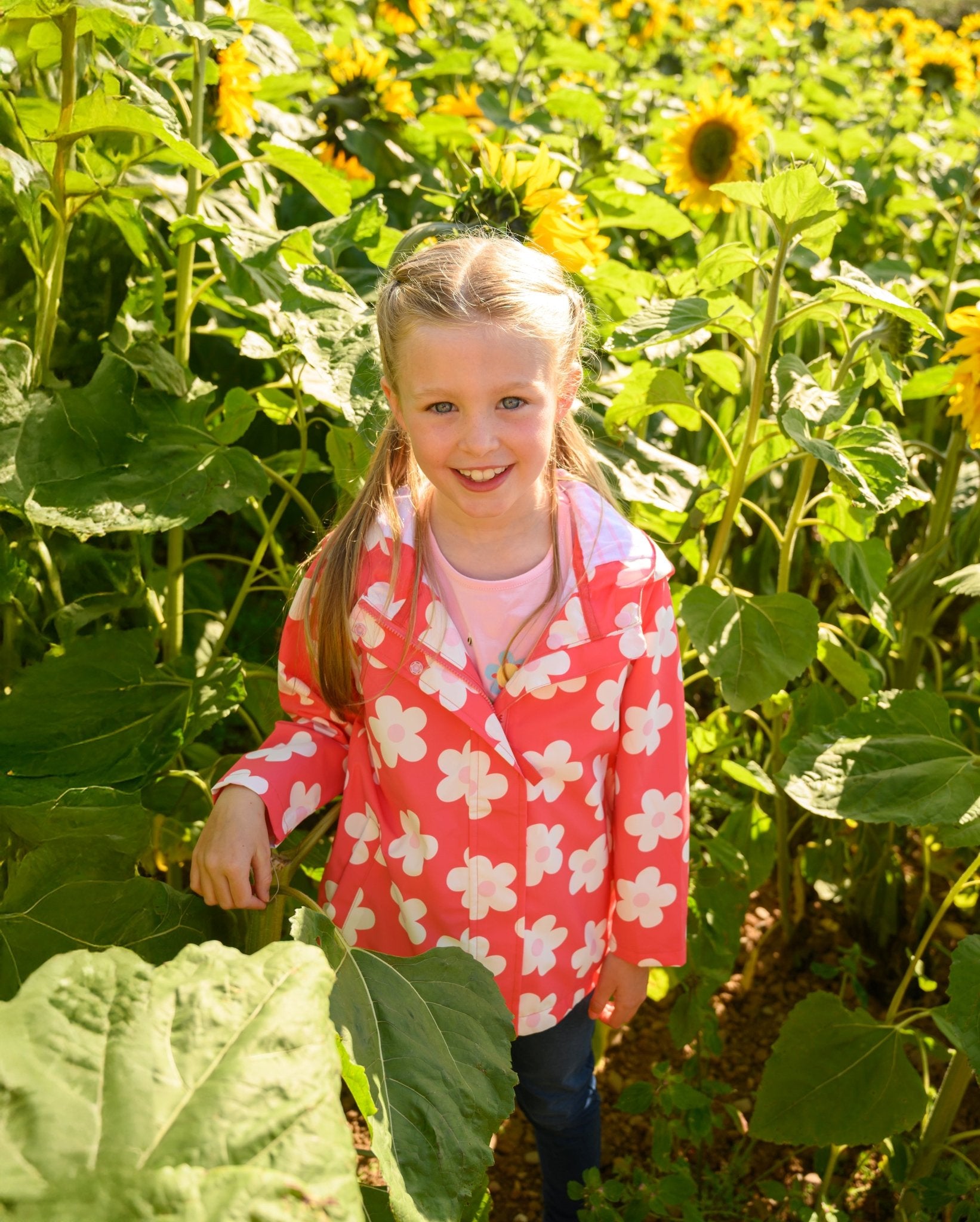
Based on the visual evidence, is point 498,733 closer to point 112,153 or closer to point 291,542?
point 112,153

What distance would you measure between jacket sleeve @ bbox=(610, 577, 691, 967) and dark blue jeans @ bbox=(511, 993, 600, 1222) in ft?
0.39

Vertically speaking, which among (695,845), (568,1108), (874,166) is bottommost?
(568,1108)

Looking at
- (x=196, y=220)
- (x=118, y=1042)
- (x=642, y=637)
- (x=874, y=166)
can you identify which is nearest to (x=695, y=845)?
(x=642, y=637)

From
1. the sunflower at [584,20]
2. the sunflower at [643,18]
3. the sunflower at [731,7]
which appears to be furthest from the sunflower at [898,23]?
the sunflower at [584,20]

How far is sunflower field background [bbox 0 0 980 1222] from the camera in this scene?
0.56 metres

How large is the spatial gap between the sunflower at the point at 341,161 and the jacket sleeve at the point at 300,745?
0.97m

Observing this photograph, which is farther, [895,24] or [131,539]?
[895,24]

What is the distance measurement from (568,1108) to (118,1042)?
80 centimetres

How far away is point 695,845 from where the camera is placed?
1442 millimetres

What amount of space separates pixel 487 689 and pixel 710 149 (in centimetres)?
136

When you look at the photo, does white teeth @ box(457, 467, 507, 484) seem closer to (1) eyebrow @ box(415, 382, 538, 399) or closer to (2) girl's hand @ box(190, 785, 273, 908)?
(1) eyebrow @ box(415, 382, 538, 399)

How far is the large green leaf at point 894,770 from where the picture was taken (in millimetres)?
1122

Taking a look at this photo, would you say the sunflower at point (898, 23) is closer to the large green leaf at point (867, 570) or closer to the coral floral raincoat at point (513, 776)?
the large green leaf at point (867, 570)

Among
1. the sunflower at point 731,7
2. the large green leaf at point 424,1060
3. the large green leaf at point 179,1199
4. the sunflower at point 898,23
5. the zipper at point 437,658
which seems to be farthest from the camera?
the sunflower at point 731,7
